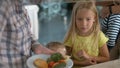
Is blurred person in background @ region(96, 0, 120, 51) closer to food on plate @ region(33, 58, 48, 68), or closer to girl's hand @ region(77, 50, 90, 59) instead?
girl's hand @ region(77, 50, 90, 59)

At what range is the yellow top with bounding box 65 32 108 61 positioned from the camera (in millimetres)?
1370

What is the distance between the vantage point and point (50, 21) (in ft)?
14.2

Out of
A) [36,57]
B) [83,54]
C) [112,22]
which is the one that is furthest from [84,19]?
[36,57]

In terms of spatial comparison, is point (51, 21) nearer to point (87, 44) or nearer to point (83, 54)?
point (87, 44)

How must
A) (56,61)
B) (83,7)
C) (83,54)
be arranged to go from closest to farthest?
(56,61) < (83,54) < (83,7)

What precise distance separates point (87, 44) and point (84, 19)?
16 centimetres

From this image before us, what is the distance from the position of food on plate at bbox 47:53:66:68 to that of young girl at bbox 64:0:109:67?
37 cm

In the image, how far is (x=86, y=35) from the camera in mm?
1406

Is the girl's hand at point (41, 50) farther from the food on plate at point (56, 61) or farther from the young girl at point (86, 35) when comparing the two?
the young girl at point (86, 35)

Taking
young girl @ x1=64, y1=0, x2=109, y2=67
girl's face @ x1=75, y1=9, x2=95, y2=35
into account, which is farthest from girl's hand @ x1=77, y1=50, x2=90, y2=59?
girl's face @ x1=75, y1=9, x2=95, y2=35

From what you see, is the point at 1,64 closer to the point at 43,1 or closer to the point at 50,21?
the point at 43,1

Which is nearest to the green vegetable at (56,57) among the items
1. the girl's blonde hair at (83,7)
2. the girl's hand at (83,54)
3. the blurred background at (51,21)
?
the girl's hand at (83,54)

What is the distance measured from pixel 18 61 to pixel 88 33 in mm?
549

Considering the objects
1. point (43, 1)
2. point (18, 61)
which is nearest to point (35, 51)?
point (18, 61)
